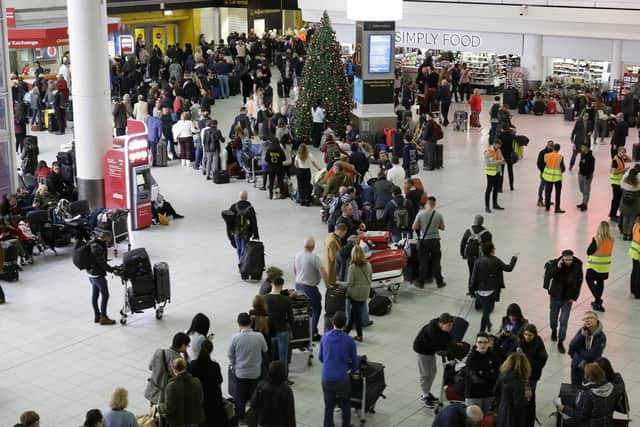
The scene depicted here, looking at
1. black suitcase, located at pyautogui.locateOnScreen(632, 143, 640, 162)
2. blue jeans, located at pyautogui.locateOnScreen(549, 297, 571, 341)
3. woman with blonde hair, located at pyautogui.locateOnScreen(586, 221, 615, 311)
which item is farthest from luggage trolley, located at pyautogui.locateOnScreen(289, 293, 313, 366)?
black suitcase, located at pyautogui.locateOnScreen(632, 143, 640, 162)

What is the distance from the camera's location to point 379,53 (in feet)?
88.8

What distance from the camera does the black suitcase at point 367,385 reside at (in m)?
10.6

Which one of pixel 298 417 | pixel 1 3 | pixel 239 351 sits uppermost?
pixel 1 3

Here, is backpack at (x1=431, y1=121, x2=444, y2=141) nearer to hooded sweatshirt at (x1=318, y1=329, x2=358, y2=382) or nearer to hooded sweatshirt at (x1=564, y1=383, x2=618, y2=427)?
hooded sweatshirt at (x1=318, y1=329, x2=358, y2=382)

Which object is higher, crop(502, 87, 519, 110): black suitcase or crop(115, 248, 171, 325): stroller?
crop(502, 87, 519, 110): black suitcase

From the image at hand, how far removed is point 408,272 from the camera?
1518cm

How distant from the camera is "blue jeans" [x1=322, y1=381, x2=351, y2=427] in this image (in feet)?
32.5

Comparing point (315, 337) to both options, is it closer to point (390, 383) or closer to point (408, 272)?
point (390, 383)

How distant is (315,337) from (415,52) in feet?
100

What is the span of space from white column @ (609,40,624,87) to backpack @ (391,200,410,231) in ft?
64.5

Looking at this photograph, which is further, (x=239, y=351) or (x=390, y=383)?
(x=390, y=383)

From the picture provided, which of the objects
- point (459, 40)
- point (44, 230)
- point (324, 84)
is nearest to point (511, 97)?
point (459, 40)

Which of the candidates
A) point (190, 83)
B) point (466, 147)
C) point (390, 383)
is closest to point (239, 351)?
point (390, 383)

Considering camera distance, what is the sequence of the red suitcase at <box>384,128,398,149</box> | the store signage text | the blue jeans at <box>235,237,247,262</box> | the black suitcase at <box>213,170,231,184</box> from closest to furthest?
1. the blue jeans at <box>235,237,247,262</box>
2. the black suitcase at <box>213,170,231,184</box>
3. the red suitcase at <box>384,128,398,149</box>
4. the store signage text
